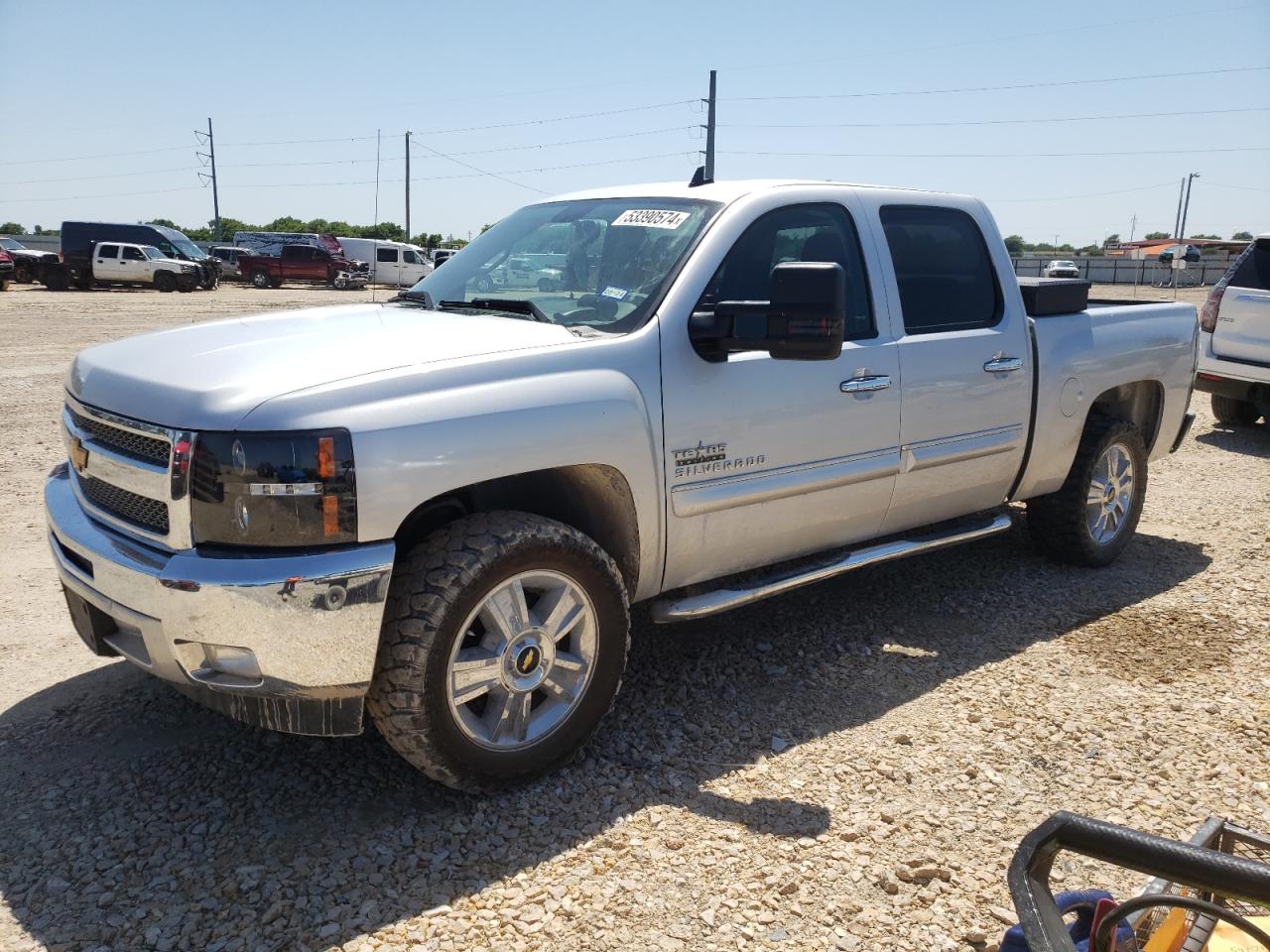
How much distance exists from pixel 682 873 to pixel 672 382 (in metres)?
1.53

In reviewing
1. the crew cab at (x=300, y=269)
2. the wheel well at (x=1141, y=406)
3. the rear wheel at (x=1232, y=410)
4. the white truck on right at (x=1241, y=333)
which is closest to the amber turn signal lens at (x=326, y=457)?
the wheel well at (x=1141, y=406)

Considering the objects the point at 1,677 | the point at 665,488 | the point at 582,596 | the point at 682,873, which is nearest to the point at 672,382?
the point at 665,488

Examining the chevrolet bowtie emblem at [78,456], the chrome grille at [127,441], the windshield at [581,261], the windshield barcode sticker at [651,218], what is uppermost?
the windshield barcode sticker at [651,218]

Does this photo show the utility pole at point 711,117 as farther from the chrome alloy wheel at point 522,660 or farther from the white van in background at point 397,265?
the chrome alloy wheel at point 522,660

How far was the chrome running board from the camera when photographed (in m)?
3.64

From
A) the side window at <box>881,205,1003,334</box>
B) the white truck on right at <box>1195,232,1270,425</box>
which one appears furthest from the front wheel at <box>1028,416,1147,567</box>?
the white truck on right at <box>1195,232,1270,425</box>

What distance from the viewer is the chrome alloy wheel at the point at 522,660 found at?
10.1 feet

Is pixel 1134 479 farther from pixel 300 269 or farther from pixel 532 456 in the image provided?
pixel 300 269

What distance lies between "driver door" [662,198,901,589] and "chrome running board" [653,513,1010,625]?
0.29 ft

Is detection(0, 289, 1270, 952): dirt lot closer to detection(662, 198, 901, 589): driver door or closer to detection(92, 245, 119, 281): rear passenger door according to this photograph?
detection(662, 198, 901, 589): driver door

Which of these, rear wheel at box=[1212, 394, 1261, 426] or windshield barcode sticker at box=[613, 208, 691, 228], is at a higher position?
windshield barcode sticker at box=[613, 208, 691, 228]

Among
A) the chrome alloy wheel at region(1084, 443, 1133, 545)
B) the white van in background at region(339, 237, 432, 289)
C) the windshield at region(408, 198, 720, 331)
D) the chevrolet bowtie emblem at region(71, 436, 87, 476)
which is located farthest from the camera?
the white van in background at region(339, 237, 432, 289)

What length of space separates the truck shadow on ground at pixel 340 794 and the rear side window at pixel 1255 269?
648 centimetres

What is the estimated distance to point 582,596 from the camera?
10.9ft
